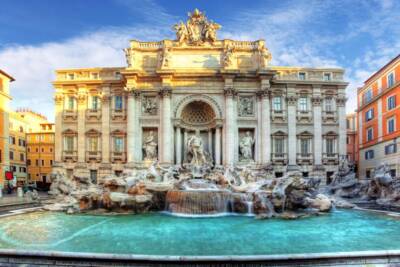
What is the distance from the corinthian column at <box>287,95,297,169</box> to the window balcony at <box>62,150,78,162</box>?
792 inches

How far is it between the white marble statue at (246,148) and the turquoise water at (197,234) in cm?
1154

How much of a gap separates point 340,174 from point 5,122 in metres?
33.3

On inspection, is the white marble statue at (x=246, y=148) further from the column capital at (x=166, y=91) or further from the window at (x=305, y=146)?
the column capital at (x=166, y=91)

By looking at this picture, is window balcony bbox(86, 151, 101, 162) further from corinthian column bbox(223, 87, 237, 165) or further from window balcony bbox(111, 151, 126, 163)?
corinthian column bbox(223, 87, 237, 165)

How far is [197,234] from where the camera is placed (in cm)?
1148

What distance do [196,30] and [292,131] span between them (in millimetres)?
13055

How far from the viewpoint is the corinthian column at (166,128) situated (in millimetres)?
26812

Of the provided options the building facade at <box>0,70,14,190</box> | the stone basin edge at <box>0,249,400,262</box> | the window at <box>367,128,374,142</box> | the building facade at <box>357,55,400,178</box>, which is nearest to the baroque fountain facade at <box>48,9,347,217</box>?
the building facade at <box>357,55,400,178</box>

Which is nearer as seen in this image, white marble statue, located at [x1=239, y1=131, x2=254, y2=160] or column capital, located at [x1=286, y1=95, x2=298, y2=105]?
white marble statue, located at [x1=239, y1=131, x2=254, y2=160]

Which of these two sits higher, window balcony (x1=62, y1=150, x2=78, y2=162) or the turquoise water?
window balcony (x1=62, y1=150, x2=78, y2=162)

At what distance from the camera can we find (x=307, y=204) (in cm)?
1831

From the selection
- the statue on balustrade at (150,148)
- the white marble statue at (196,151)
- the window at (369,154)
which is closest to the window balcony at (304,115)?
the white marble statue at (196,151)

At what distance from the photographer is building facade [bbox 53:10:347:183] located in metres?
27.2

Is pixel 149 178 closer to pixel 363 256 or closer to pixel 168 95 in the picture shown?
pixel 168 95
